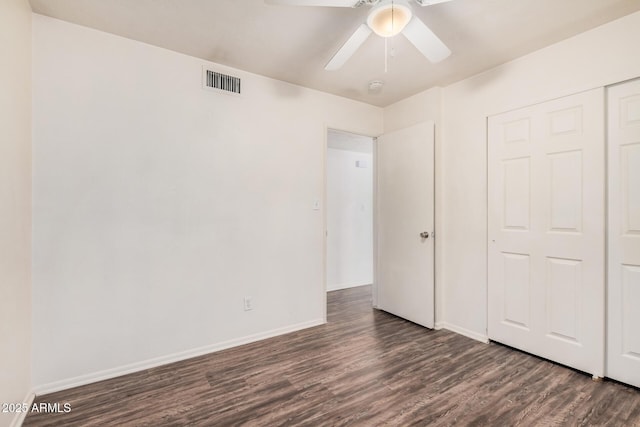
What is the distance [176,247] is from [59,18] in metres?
1.76

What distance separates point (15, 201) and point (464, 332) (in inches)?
142

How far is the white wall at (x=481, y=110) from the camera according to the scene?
2.03 m

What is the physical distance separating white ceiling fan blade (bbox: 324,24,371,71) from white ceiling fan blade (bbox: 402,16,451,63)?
22 centimetres

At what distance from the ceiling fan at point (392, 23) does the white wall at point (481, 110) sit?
1.14 m

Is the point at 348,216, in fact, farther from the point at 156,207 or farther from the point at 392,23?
the point at 392,23

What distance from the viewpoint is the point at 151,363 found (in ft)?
7.40

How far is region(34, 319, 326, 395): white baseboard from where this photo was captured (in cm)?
196

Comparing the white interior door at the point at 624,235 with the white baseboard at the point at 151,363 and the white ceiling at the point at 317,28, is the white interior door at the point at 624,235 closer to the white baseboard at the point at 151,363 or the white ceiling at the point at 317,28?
the white ceiling at the point at 317,28

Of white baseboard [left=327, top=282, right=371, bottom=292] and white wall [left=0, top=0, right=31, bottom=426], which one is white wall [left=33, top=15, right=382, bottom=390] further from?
white baseboard [left=327, top=282, right=371, bottom=292]

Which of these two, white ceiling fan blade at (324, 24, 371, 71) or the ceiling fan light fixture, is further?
white ceiling fan blade at (324, 24, 371, 71)

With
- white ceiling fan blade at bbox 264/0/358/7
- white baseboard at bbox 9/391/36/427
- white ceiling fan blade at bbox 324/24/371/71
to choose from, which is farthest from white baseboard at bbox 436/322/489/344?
white baseboard at bbox 9/391/36/427

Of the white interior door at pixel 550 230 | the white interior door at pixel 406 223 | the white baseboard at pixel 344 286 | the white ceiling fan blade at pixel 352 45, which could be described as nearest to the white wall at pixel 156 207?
the white interior door at pixel 406 223

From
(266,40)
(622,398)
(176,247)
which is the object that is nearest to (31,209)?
(176,247)

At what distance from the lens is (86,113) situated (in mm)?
2074
